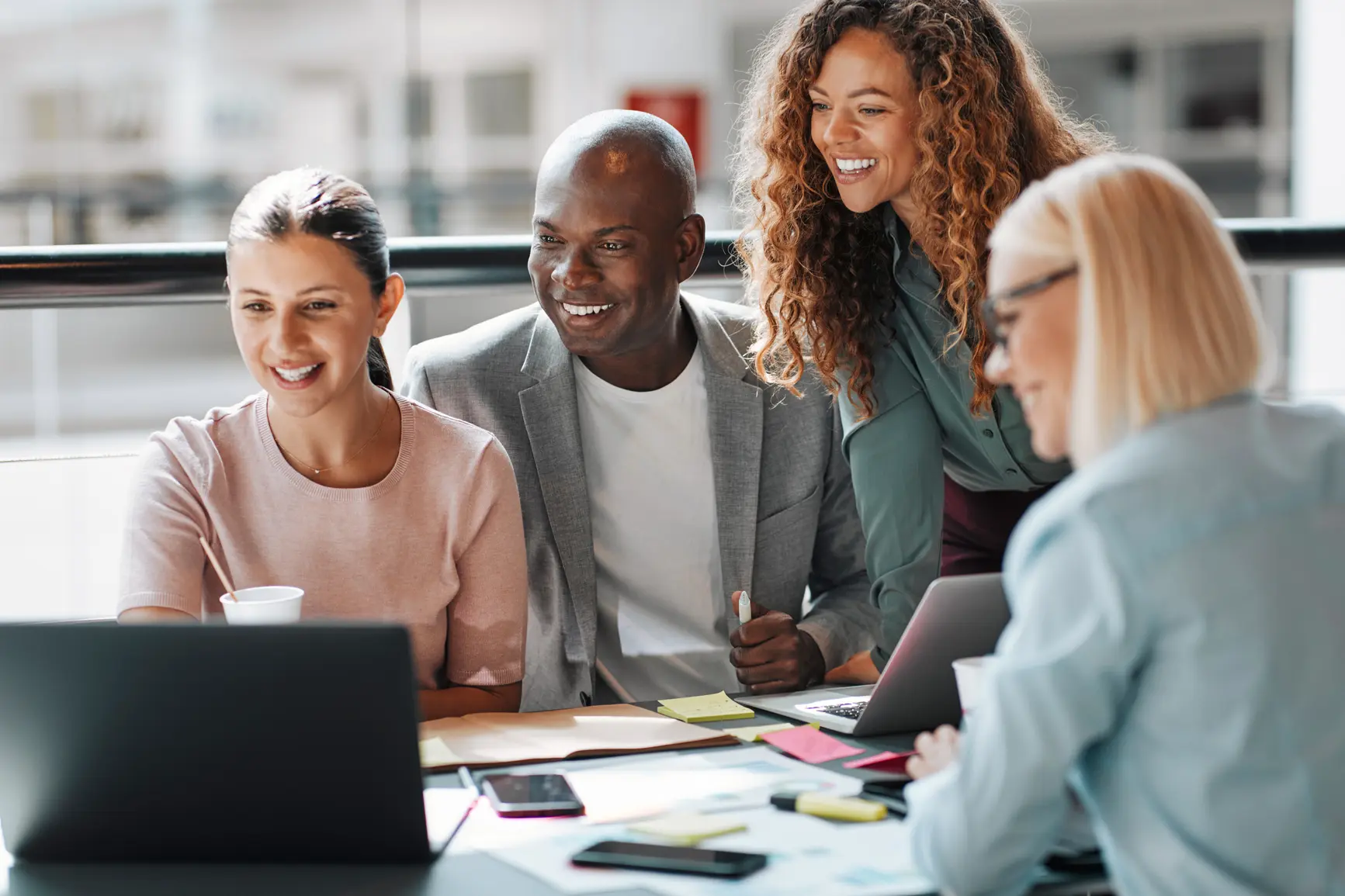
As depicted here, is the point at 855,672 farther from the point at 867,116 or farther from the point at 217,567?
the point at 217,567

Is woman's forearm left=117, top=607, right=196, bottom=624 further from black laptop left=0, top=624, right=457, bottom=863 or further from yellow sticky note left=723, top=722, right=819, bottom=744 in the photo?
yellow sticky note left=723, top=722, right=819, bottom=744

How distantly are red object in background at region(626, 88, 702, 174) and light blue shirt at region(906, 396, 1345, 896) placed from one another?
11340mm

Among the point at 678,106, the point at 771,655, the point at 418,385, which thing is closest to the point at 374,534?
the point at 418,385

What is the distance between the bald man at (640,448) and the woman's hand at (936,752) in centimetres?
78

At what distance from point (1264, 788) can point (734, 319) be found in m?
1.54

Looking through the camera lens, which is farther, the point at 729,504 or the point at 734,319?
the point at 734,319

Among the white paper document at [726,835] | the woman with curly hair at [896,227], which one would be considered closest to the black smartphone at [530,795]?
the white paper document at [726,835]

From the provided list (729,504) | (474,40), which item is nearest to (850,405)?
(729,504)

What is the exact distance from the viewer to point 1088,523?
1.09 metres

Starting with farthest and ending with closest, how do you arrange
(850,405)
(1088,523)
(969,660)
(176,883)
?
1. (850,405)
2. (969,660)
3. (176,883)
4. (1088,523)

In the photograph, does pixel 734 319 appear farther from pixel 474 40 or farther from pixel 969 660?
pixel 474 40

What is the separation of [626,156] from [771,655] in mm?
787

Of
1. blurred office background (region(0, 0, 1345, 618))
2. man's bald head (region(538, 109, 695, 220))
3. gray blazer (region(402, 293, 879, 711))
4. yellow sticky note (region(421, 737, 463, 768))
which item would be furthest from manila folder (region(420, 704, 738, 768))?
blurred office background (region(0, 0, 1345, 618))

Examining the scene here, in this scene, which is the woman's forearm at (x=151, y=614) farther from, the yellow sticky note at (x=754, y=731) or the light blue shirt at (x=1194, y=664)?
the light blue shirt at (x=1194, y=664)
